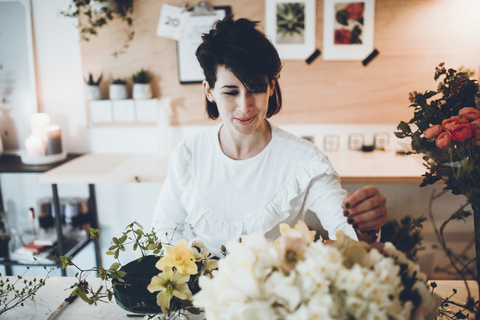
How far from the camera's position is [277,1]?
190 centimetres

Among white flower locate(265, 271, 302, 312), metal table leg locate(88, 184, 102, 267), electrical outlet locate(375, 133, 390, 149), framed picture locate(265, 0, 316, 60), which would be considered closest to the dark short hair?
white flower locate(265, 271, 302, 312)

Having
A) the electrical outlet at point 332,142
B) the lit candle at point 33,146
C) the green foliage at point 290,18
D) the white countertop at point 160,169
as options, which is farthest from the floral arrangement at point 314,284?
the lit candle at point 33,146

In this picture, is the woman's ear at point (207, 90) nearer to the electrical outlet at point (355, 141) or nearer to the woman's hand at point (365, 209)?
the woman's hand at point (365, 209)

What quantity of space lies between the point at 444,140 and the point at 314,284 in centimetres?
41

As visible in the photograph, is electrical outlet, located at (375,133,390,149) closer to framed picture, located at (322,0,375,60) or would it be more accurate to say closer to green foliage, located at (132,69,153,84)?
framed picture, located at (322,0,375,60)

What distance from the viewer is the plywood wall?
187 cm

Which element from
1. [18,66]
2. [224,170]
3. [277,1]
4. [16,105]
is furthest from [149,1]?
[224,170]

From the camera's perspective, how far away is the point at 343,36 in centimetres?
192

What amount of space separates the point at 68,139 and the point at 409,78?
7.06 ft

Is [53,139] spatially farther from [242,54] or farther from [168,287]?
[168,287]

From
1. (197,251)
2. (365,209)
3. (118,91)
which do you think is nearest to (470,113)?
(365,209)

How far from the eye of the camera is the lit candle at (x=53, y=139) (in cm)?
190

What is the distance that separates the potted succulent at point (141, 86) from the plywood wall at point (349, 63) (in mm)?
72

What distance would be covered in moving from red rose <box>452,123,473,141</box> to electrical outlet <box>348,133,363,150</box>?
1415 mm
